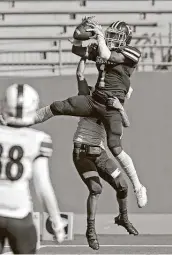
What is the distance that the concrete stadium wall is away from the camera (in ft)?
31.7

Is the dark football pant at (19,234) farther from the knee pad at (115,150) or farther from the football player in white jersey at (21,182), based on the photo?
the knee pad at (115,150)

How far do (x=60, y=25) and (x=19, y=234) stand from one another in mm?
6854

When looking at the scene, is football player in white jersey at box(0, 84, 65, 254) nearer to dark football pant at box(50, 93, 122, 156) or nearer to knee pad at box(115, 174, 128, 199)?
dark football pant at box(50, 93, 122, 156)

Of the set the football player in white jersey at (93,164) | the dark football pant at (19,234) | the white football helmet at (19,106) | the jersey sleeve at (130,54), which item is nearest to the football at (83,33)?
the jersey sleeve at (130,54)

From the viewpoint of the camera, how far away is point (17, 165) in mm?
4883

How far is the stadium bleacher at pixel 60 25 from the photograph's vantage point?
34.8 ft

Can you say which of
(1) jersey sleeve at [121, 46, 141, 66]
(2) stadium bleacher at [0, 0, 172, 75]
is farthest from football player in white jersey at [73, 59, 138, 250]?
(2) stadium bleacher at [0, 0, 172, 75]

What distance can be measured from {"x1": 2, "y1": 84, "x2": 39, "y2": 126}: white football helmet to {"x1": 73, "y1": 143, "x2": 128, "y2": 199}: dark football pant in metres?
2.78

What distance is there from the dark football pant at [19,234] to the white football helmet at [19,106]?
22.1 inches

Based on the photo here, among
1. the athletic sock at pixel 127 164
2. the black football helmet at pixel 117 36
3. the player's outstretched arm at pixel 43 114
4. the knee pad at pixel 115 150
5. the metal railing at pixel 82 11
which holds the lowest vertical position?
the athletic sock at pixel 127 164

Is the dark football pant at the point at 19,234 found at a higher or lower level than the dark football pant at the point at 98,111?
lower

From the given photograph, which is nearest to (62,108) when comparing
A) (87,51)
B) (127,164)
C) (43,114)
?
(43,114)

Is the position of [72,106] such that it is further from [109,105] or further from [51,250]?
[51,250]

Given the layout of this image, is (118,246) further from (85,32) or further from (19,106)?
(19,106)
